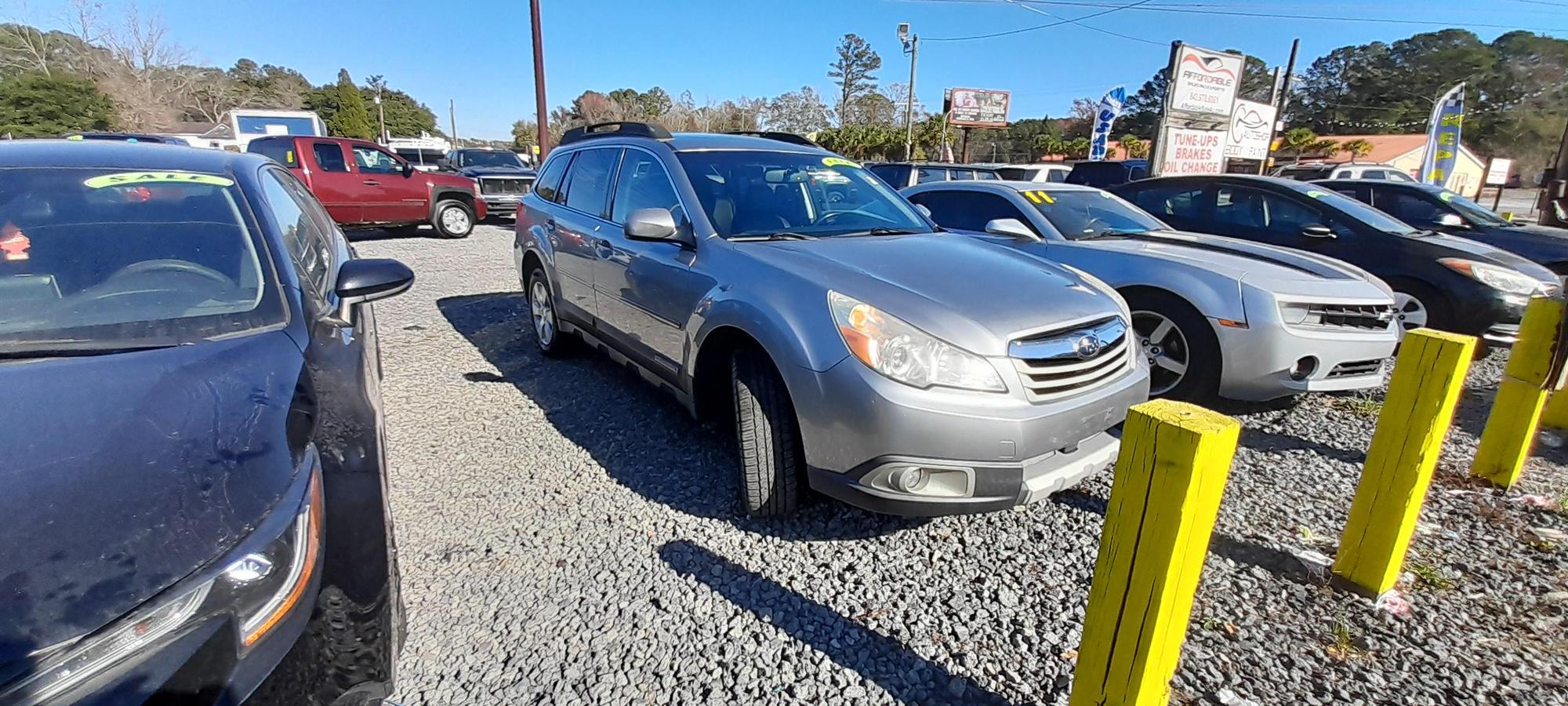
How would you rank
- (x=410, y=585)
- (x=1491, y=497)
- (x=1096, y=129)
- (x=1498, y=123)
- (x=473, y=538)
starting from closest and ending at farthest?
1. (x=410, y=585)
2. (x=473, y=538)
3. (x=1491, y=497)
4. (x=1096, y=129)
5. (x=1498, y=123)

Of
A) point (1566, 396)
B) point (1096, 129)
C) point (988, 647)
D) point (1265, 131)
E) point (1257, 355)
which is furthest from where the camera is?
point (1096, 129)

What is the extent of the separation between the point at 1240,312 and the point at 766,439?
2905 mm

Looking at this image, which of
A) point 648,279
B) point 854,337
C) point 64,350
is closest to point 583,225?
point 648,279

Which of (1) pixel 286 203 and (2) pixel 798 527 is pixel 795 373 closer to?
(2) pixel 798 527

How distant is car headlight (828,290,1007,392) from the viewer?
89.9 inches

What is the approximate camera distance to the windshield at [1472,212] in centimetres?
690

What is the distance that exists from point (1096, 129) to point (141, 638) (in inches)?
730

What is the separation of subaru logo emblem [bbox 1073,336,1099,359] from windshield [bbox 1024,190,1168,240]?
8.07 ft

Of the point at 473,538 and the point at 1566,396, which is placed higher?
the point at 1566,396

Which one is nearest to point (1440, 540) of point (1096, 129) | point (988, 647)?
point (988, 647)

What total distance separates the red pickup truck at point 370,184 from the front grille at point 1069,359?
12.2 m

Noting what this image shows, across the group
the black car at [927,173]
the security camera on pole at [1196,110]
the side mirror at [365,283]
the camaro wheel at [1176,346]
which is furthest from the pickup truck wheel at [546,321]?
the security camera on pole at [1196,110]

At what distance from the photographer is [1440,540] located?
2.81 m

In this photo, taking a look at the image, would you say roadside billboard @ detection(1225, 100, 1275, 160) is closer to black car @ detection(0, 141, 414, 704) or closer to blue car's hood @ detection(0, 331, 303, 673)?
black car @ detection(0, 141, 414, 704)
